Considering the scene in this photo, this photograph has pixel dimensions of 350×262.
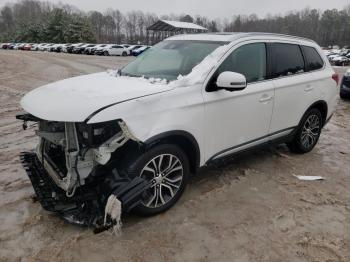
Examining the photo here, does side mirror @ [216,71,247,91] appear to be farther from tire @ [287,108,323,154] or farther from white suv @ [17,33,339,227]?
tire @ [287,108,323,154]

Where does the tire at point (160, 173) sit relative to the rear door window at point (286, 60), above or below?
below

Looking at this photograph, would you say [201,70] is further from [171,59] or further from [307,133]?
[307,133]

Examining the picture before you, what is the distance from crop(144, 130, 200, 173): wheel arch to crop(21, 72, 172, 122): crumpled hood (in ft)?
1.43

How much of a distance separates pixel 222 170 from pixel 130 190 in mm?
2104

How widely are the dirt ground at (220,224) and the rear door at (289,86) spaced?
0.72 meters

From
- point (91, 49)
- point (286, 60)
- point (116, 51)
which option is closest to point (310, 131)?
point (286, 60)

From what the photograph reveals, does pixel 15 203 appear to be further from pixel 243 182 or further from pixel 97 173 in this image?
pixel 243 182

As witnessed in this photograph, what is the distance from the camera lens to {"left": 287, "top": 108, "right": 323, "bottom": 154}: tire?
5.71 metres

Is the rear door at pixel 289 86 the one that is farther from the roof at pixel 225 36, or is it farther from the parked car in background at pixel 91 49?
the parked car in background at pixel 91 49

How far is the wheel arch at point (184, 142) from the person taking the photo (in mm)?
3566

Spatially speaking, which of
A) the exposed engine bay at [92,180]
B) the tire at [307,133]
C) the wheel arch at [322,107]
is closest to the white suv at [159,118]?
the exposed engine bay at [92,180]

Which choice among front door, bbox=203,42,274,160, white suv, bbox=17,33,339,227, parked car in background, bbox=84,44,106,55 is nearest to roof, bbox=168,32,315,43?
white suv, bbox=17,33,339,227

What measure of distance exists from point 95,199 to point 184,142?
1.10 m

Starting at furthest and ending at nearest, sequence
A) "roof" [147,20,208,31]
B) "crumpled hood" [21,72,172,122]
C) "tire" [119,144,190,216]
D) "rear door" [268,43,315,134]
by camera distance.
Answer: "roof" [147,20,208,31] < "rear door" [268,43,315,134] < "tire" [119,144,190,216] < "crumpled hood" [21,72,172,122]
